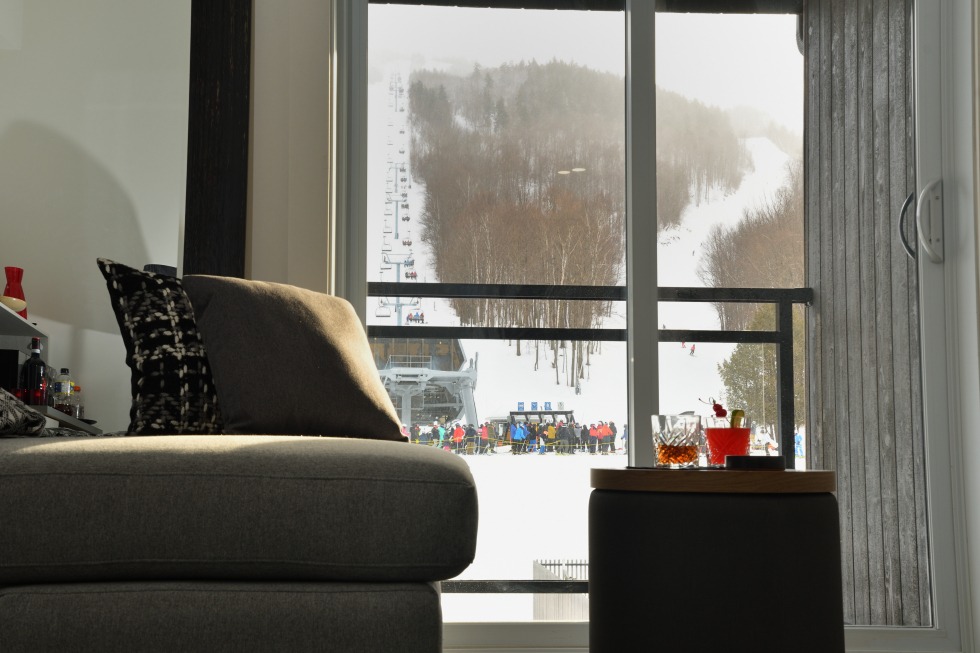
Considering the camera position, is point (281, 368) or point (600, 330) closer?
point (281, 368)

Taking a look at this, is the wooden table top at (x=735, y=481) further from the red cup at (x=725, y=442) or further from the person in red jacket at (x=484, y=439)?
the person in red jacket at (x=484, y=439)

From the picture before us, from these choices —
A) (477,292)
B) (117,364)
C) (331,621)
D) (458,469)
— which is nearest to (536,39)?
(477,292)

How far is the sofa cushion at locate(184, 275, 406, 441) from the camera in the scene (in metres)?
1.92

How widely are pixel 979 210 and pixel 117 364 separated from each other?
8.34ft

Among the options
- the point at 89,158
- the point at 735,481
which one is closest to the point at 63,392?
the point at 89,158

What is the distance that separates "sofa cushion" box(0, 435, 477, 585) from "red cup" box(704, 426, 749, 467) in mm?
862

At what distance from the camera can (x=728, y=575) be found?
5.74 ft

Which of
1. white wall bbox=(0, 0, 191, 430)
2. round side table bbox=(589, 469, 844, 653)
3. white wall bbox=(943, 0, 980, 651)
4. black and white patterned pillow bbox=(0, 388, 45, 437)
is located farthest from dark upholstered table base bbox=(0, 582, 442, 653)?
white wall bbox=(943, 0, 980, 651)

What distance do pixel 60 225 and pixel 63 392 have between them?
1.59ft

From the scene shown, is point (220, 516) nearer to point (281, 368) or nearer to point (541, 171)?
point (281, 368)

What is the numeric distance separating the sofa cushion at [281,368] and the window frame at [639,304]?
0.70m

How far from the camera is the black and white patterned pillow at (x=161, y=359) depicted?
191 centimetres

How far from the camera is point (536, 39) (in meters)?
2.93

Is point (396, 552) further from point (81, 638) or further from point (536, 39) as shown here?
point (536, 39)
